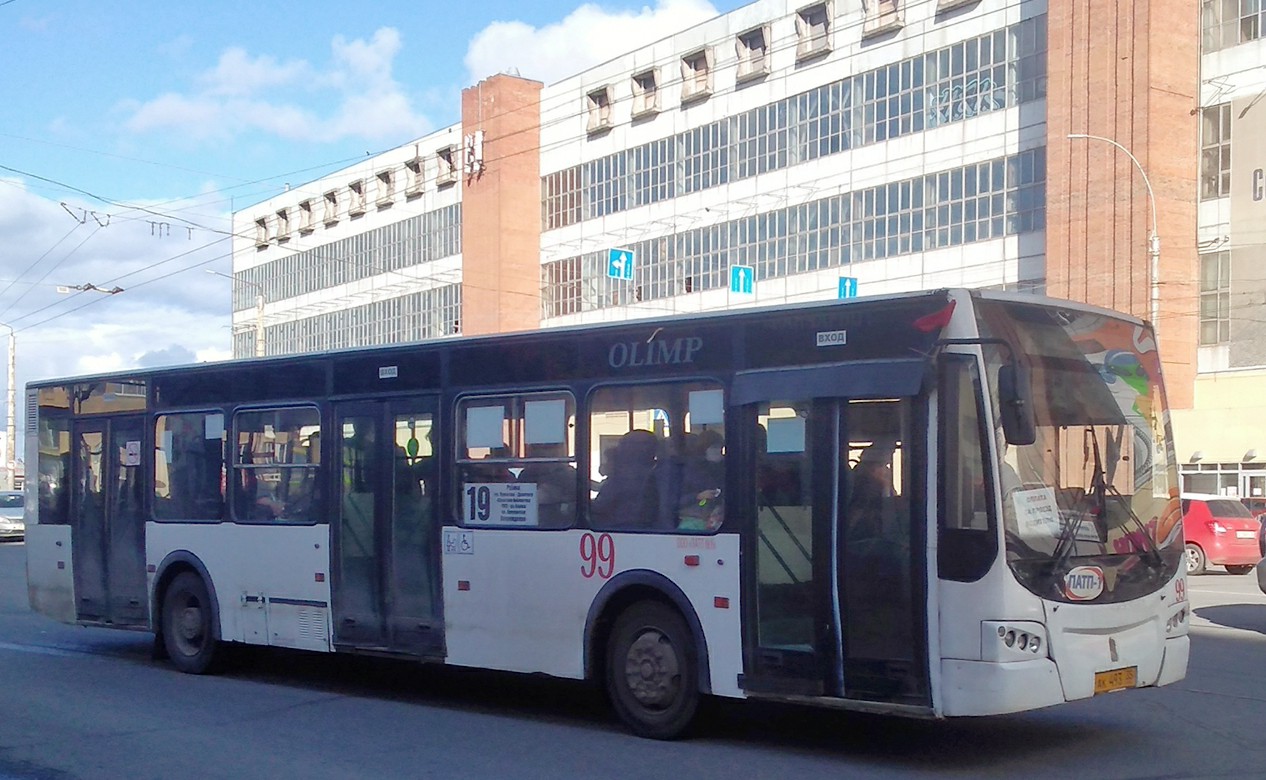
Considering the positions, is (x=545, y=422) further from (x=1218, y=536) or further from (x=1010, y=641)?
(x=1218, y=536)

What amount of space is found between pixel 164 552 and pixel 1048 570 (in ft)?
29.1

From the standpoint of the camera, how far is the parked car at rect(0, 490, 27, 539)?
130 ft

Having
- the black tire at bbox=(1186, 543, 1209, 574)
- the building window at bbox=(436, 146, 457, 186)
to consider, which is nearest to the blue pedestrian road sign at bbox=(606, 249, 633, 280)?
the black tire at bbox=(1186, 543, 1209, 574)

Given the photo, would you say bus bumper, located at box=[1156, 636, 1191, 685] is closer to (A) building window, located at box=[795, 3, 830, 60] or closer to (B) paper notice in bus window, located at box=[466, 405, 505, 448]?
(B) paper notice in bus window, located at box=[466, 405, 505, 448]

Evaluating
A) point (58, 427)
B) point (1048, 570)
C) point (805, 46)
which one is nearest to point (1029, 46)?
point (805, 46)

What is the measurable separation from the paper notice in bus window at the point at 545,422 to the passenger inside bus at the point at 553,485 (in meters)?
0.05

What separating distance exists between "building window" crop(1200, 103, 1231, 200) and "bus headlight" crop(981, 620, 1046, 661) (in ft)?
123

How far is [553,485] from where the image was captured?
10.4m

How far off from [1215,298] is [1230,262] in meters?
1.18

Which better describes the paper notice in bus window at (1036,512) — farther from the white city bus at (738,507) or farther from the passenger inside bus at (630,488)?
the passenger inside bus at (630,488)

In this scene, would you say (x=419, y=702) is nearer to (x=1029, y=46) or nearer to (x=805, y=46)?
(x=1029, y=46)

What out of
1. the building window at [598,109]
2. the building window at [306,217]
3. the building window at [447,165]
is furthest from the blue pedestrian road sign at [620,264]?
the building window at [306,217]

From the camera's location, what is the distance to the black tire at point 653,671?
945cm

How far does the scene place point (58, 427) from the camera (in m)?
15.0
